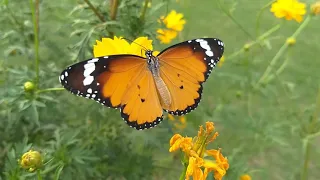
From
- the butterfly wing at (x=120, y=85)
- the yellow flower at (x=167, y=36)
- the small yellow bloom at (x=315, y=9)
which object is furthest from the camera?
the yellow flower at (x=167, y=36)

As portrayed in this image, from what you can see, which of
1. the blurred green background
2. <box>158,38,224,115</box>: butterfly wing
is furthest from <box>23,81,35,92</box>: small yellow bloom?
<box>158,38,224,115</box>: butterfly wing

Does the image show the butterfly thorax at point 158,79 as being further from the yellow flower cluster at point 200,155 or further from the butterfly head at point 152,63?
the yellow flower cluster at point 200,155

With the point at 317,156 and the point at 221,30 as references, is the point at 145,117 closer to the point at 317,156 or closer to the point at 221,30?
the point at 317,156

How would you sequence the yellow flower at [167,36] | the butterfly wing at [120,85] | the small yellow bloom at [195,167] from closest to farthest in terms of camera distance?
the small yellow bloom at [195,167]
the butterfly wing at [120,85]
the yellow flower at [167,36]

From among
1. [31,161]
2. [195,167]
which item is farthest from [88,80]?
[195,167]

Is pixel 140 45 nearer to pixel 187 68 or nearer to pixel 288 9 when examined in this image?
pixel 187 68

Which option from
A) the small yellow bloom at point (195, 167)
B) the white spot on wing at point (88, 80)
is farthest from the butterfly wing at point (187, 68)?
the small yellow bloom at point (195, 167)

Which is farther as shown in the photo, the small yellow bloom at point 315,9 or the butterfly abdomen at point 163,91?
the small yellow bloom at point 315,9
